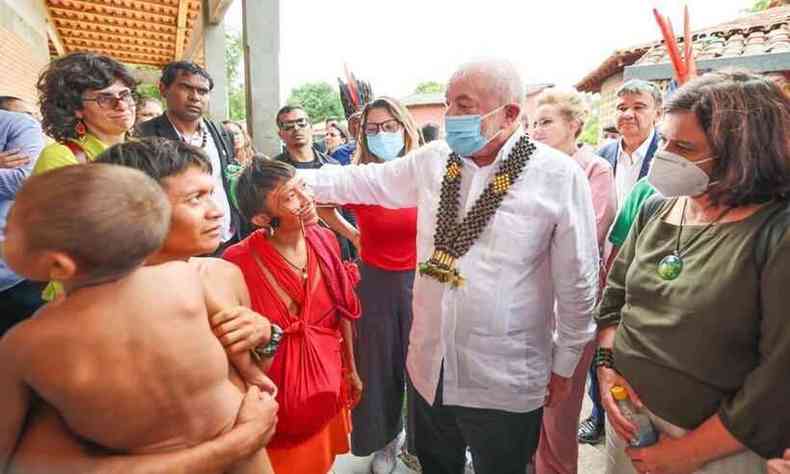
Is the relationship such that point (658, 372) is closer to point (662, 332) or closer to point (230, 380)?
point (662, 332)

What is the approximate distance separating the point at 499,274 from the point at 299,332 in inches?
33.0

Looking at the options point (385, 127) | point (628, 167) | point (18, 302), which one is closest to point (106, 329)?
point (18, 302)

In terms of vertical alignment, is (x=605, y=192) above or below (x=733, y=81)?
below

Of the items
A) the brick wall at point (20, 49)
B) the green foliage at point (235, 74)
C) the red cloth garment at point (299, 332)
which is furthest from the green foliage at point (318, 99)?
the red cloth garment at point (299, 332)

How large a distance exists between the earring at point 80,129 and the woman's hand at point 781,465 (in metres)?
3.09

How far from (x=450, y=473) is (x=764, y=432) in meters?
1.37

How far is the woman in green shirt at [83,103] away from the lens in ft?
7.85

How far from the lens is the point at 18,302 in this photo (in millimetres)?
2564

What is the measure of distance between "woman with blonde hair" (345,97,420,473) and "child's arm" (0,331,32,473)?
1.87m

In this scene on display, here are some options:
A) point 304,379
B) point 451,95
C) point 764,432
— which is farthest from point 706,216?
point 304,379

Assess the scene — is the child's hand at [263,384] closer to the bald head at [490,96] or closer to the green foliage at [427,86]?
the bald head at [490,96]

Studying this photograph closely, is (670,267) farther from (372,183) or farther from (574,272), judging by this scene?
(372,183)

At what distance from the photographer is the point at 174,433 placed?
1.16 meters

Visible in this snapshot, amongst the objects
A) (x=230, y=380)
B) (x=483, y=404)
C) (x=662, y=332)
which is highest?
(x=662, y=332)
